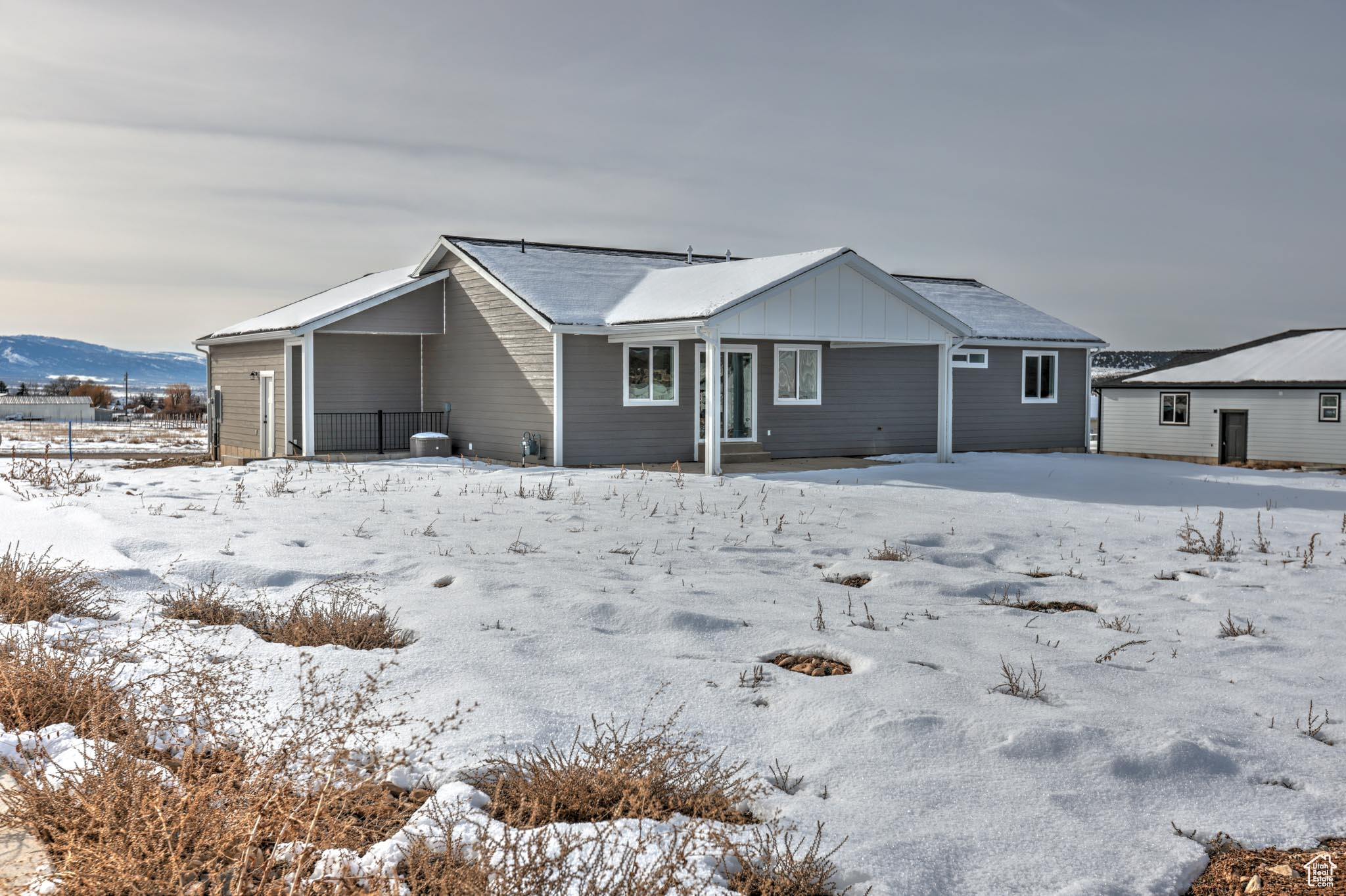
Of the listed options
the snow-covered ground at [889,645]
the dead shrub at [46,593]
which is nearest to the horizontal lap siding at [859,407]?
the snow-covered ground at [889,645]

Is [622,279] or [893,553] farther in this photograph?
[622,279]

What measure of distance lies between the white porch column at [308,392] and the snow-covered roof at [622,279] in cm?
375

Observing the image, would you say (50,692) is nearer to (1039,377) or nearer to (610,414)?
(610,414)

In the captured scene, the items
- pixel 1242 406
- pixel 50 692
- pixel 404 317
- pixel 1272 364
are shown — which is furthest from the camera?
pixel 1272 364

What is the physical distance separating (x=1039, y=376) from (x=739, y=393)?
913 centimetres

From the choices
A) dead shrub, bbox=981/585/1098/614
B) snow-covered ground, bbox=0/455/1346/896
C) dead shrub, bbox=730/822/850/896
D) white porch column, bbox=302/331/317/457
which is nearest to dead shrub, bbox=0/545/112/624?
snow-covered ground, bbox=0/455/1346/896

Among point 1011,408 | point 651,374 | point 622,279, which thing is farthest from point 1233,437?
point 651,374

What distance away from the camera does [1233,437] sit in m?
30.5

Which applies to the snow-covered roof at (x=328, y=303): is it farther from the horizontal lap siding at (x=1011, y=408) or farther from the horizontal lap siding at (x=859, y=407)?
the horizontal lap siding at (x=1011, y=408)

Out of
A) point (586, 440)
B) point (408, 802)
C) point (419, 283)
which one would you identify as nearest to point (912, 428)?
point (586, 440)

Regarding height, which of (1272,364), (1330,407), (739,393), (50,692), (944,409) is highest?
(1272,364)

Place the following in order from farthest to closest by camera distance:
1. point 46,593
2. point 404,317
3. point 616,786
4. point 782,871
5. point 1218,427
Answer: point 1218,427 → point 404,317 → point 46,593 → point 616,786 → point 782,871

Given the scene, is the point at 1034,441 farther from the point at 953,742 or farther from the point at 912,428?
the point at 953,742

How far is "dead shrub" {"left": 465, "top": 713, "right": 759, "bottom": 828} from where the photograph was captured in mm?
3926
